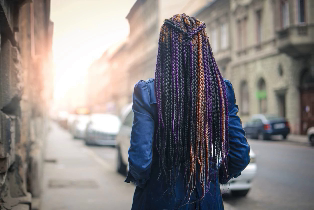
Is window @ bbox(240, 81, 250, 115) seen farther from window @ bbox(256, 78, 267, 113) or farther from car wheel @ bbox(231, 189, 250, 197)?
car wheel @ bbox(231, 189, 250, 197)

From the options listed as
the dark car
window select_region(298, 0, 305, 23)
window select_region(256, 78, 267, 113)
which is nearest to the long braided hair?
the dark car

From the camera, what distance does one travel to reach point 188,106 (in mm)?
2227

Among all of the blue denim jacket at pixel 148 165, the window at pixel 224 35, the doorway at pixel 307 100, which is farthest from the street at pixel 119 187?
the window at pixel 224 35

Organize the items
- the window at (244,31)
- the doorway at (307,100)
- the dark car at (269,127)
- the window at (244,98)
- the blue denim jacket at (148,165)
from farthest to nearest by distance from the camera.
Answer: the window at (244,98), the window at (244,31), the doorway at (307,100), the dark car at (269,127), the blue denim jacket at (148,165)

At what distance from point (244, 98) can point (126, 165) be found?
2454 centimetres

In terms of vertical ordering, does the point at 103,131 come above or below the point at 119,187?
above

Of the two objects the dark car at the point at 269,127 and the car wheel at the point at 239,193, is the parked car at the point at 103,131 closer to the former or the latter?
the dark car at the point at 269,127

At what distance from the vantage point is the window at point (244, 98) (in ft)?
106

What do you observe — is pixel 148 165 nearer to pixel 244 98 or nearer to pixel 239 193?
pixel 239 193

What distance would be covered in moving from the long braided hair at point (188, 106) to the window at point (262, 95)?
91.0 ft

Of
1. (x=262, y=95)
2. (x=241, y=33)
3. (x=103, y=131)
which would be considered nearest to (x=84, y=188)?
(x=103, y=131)

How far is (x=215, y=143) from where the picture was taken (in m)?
2.29

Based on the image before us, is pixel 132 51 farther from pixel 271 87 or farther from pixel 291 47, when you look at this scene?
pixel 291 47

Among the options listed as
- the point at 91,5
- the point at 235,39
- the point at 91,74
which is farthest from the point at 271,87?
the point at 91,74
